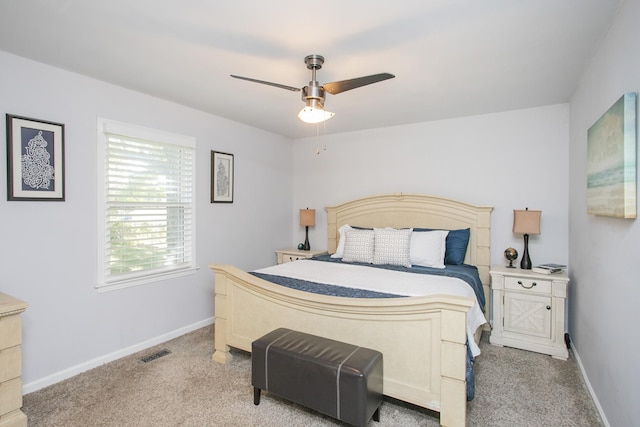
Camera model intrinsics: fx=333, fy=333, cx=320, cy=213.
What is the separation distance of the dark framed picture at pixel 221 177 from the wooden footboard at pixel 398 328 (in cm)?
144

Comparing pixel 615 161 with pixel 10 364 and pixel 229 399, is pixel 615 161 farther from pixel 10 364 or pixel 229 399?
pixel 10 364

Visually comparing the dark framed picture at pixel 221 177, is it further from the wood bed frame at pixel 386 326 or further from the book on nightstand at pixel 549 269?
the book on nightstand at pixel 549 269

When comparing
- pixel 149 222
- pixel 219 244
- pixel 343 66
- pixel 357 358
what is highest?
pixel 343 66

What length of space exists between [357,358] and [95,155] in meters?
2.62

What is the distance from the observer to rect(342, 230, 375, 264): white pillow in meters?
3.58

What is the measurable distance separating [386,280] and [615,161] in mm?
1656

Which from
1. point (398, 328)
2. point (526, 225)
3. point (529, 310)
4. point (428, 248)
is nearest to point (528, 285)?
point (529, 310)

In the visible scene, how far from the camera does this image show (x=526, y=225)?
327 centimetres

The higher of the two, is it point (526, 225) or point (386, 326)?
point (526, 225)

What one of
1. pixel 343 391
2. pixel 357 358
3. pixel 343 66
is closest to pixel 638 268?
pixel 357 358

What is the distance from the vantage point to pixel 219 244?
153 inches

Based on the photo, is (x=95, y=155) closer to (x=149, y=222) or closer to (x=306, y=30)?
(x=149, y=222)

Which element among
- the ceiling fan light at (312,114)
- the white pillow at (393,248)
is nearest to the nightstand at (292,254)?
the white pillow at (393,248)

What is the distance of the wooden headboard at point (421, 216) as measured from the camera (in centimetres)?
363
